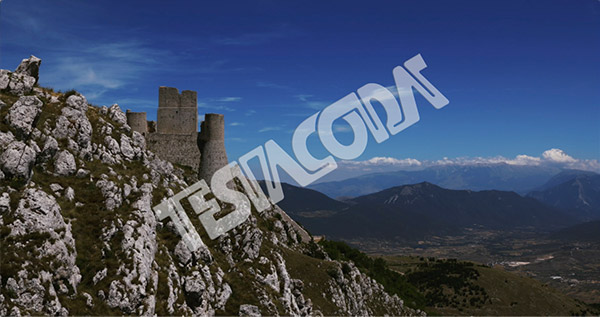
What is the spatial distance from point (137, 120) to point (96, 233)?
20830mm

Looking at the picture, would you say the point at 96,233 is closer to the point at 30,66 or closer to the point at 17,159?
the point at 17,159

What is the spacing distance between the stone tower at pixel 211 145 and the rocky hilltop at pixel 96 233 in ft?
12.8

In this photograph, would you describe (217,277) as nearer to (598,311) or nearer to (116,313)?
(116,313)

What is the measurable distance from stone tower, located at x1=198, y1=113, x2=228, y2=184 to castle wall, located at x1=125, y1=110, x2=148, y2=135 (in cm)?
712

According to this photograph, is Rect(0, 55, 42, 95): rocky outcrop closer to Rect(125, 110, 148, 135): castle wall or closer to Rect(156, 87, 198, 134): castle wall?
Rect(125, 110, 148, 135): castle wall

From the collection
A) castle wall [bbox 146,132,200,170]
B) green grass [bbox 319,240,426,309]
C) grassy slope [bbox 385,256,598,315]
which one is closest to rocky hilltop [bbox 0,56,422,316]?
castle wall [bbox 146,132,200,170]

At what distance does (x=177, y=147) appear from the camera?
52.6 meters

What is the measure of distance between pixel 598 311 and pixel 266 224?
568 ft

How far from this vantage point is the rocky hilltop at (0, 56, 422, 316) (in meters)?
27.1

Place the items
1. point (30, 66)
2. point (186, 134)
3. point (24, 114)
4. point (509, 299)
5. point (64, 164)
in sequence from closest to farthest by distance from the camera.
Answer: point (24, 114) → point (64, 164) → point (30, 66) → point (186, 134) → point (509, 299)

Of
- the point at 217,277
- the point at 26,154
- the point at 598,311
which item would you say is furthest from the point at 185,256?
the point at 598,311

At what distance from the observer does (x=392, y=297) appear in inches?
3236

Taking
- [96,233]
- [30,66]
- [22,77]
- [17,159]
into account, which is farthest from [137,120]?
[96,233]

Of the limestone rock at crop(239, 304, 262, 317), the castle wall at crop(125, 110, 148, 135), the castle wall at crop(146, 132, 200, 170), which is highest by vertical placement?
the castle wall at crop(125, 110, 148, 135)
